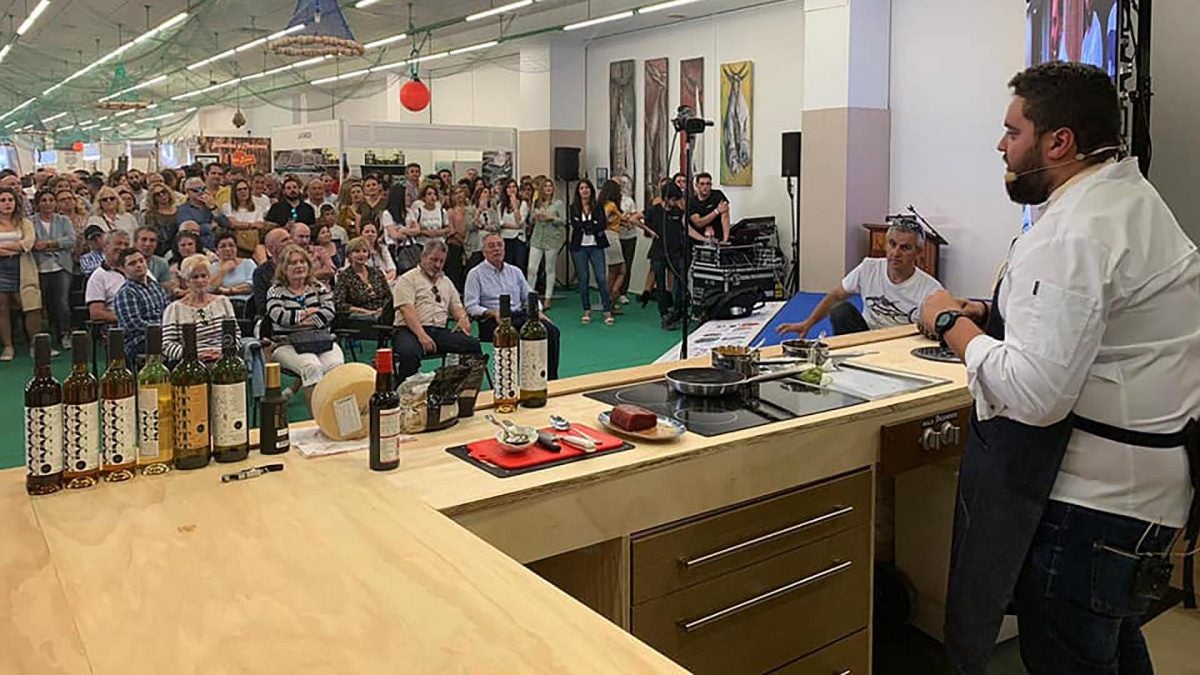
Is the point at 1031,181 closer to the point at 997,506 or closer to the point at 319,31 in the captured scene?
the point at 997,506

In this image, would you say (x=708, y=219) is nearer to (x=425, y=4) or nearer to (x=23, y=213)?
(x=425, y=4)

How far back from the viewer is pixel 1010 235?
7.51 meters

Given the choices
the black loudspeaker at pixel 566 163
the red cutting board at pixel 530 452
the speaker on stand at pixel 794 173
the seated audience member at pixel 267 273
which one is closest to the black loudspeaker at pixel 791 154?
the speaker on stand at pixel 794 173

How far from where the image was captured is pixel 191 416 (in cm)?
189

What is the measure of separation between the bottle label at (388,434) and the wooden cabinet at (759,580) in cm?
53

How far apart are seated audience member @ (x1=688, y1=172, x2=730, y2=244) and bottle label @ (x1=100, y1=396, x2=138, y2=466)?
8.01 m

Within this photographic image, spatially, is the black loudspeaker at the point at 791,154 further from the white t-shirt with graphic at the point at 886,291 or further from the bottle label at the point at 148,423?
the bottle label at the point at 148,423

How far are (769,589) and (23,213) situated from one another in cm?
754

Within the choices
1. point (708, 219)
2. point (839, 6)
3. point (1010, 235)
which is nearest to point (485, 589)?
point (1010, 235)

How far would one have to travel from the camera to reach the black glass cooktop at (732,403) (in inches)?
91.9

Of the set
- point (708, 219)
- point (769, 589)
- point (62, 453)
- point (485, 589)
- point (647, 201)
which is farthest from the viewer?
A: point (647, 201)

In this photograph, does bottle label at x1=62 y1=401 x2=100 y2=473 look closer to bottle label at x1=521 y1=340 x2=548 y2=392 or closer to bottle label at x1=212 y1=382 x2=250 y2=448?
bottle label at x1=212 y1=382 x2=250 y2=448

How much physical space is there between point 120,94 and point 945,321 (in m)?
15.0

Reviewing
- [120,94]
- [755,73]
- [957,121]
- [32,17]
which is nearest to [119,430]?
[957,121]
